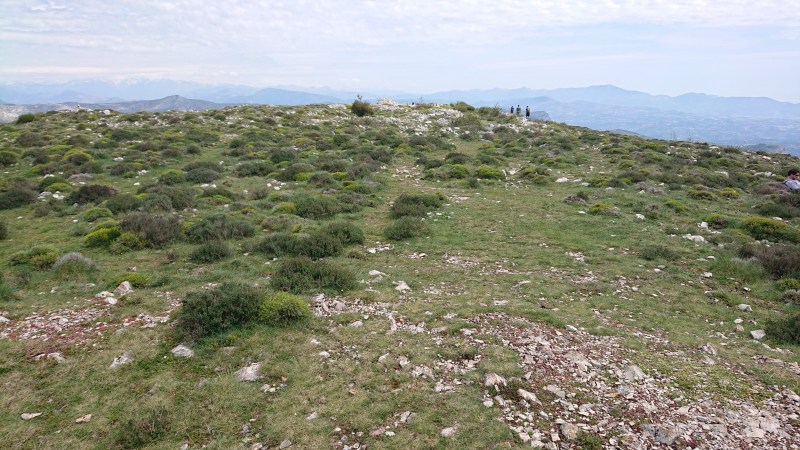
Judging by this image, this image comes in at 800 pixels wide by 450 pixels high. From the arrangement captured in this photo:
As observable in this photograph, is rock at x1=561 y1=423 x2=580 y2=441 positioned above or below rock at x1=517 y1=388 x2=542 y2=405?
below

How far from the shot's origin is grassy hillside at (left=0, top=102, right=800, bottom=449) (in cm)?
650

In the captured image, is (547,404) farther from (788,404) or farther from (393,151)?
(393,151)

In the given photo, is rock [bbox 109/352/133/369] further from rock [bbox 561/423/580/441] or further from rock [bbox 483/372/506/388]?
rock [bbox 561/423/580/441]

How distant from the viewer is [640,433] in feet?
20.0

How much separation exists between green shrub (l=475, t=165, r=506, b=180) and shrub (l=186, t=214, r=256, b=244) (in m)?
15.0

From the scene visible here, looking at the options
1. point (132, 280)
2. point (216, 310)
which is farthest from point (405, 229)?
point (132, 280)

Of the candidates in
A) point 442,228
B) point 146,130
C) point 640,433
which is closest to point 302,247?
point 442,228

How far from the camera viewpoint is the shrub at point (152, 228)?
559 inches

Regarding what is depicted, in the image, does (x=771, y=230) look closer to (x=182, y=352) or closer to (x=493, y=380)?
(x=493, y=380)

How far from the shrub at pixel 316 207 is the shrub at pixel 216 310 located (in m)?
8.47

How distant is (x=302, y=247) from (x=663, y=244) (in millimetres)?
12456

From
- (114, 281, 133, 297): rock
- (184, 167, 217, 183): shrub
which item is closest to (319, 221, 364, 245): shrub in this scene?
(114, 281, 133, 297): rock

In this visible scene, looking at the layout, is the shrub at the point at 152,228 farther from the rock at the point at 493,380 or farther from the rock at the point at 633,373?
the rock at the point at 633,373

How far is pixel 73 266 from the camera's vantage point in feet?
38.8
